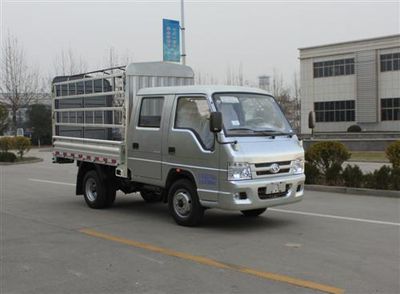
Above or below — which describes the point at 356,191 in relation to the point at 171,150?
below

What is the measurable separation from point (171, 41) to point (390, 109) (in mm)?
38480

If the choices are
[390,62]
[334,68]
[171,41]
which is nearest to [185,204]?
[171,41]

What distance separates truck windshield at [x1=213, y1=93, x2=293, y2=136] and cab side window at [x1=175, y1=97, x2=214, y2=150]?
0.86ft

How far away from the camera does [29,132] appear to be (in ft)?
185

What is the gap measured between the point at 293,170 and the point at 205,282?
3553 mm

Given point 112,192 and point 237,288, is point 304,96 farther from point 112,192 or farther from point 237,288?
point 237,288

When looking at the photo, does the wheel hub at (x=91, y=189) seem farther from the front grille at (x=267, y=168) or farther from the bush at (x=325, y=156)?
the bush at (x=325, y=156)

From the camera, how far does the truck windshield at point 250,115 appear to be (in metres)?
8.42

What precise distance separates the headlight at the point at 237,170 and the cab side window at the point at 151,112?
6.18 feet

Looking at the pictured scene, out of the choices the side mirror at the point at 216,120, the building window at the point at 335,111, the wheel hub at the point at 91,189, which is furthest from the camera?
the building window at the point at 335,111

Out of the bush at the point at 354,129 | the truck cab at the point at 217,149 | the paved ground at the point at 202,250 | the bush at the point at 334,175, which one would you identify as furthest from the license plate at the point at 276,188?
the bush at the point at 354,129

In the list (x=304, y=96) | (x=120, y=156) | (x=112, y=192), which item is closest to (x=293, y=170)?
(x=120, y=156)

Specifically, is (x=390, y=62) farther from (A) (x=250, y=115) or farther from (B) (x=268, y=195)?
(B) (x=268, y=195)

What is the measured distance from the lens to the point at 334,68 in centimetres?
6075
